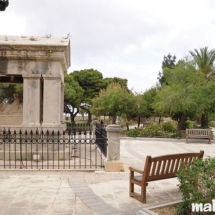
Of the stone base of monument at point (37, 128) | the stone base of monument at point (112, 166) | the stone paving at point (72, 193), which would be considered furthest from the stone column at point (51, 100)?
the stone base of monument at point (112, 166)

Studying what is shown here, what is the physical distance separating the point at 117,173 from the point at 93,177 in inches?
33.0

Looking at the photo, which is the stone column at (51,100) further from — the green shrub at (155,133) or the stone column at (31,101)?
the green shrub at (155,133)

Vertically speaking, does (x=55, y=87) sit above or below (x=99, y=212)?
above

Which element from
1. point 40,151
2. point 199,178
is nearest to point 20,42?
point 40,151

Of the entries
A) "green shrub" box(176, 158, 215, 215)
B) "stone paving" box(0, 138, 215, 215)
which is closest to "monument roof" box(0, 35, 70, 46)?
"stone paving" box(0, 138, 215, 215)

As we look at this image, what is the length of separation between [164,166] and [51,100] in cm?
606

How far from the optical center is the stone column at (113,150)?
889 cm

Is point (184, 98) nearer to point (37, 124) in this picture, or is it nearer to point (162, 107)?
point (162, 107)

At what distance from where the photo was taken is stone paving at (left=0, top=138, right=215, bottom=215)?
545 centimetres

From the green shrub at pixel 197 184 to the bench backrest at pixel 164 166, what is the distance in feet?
3.50

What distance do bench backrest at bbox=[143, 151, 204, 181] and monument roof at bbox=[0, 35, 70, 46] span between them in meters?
6.46

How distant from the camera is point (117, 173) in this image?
8703mm

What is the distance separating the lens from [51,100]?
36.1 ft

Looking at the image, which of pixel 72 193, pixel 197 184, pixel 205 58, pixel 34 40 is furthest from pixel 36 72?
pixel 205 58
